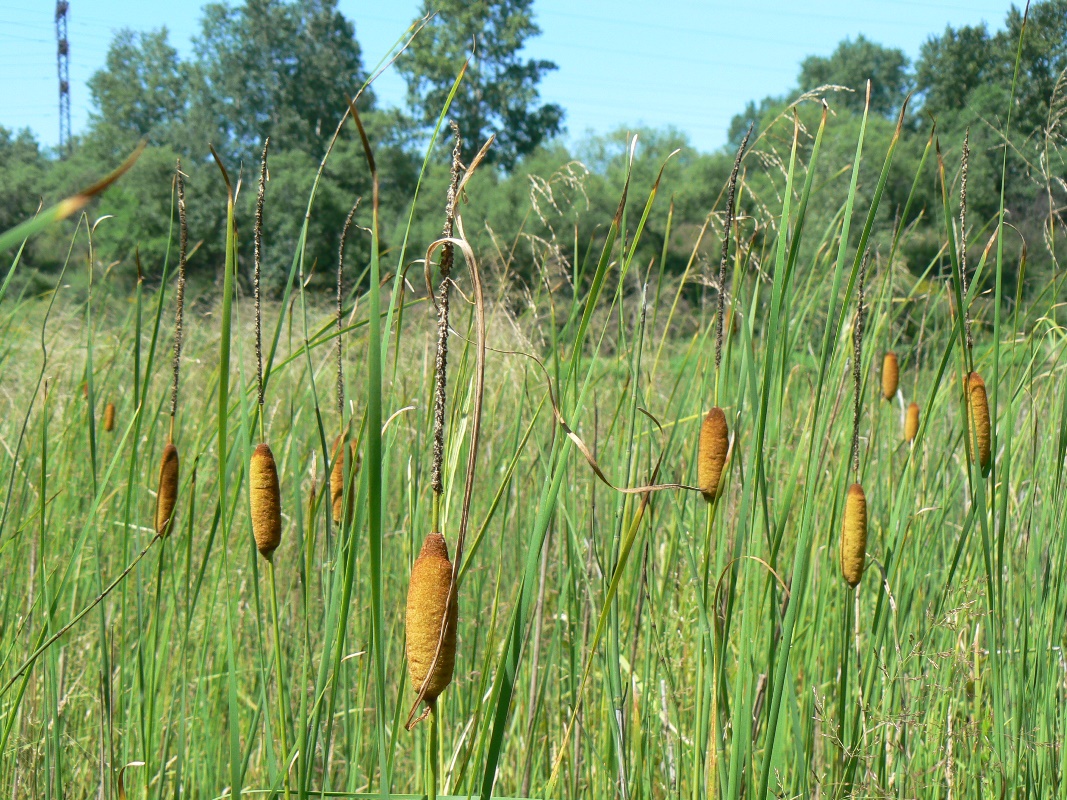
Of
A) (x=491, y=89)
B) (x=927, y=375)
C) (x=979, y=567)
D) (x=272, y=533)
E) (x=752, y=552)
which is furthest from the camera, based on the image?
(x=491, y=89)

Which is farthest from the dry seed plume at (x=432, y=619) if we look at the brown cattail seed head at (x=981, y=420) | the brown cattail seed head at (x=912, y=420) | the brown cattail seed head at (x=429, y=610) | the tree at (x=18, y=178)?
the tree at (x=18, y=178)

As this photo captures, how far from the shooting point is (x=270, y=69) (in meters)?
31.0

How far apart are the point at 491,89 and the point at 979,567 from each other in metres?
31.5

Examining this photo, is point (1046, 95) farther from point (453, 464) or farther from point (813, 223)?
point (813, 223)

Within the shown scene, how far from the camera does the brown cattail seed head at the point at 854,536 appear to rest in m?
0.67

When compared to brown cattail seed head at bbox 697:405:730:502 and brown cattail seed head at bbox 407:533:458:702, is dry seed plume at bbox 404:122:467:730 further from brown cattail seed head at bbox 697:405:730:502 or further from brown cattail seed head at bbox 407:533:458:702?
brown cattail seed head at bbox 697:405:730:502

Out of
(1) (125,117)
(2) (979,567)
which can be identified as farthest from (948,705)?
(1) (125,117)

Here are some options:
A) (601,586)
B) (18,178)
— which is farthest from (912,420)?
(18,178)

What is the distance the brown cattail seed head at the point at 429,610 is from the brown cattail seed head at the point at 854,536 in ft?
1.35

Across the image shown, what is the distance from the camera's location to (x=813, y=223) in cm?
1316

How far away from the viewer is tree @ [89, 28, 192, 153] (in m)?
32.8

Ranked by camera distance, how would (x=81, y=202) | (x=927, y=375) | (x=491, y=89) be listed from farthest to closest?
(x=491, y=89)
(x=927, y=375)
(x=81, y=202)

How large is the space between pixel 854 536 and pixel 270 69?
34.4 m

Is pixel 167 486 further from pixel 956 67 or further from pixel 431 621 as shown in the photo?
pixel 956 67
